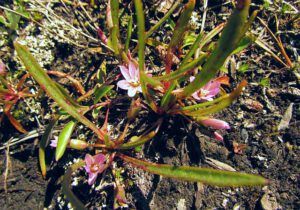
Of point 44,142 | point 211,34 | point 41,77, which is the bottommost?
point 44,142

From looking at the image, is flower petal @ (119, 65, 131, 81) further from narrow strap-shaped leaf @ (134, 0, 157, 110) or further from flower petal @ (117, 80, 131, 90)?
narrow strap-shaped leaf @ (134, 0, 157, 110)

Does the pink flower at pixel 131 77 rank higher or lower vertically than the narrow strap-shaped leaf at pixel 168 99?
higher

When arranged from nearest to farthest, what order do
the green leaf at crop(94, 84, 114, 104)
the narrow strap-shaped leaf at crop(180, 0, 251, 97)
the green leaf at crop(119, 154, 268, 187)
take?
the narrow strap-shaped leaf at crop(180, 0, 251, 97)
the green leaf at crop(119, 154, 268, 187)
the green leaf at crop(94, 84, 114, 104)

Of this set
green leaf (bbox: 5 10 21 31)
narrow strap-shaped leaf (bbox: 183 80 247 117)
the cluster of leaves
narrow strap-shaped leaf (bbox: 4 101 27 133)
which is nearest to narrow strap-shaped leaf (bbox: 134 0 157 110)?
the cluster of leaves

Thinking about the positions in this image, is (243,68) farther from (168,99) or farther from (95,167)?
(95,167)

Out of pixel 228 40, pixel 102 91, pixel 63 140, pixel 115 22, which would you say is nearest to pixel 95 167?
pixel 63 140

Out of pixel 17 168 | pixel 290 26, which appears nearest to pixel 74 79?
pixel 17 168

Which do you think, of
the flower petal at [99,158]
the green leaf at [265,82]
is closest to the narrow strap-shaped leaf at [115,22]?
the flower petal at [99,158]

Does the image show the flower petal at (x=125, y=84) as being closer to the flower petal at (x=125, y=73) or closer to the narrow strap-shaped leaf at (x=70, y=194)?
the flower petal at (x=125, y=73)
